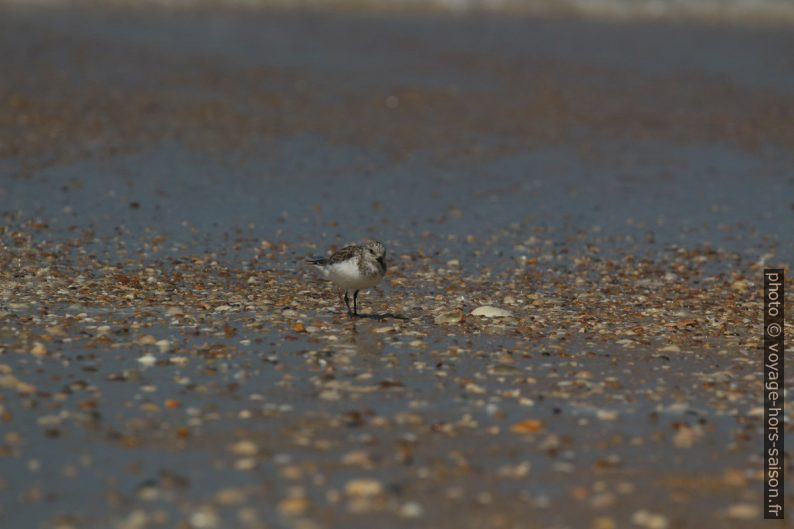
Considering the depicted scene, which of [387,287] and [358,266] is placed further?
[387,287]

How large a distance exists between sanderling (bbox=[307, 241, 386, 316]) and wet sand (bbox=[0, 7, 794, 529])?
555 mm

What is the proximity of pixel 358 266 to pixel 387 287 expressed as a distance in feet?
7.97

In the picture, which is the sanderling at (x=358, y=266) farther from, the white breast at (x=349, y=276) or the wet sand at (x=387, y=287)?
the wet sand at (x=387, y=287)

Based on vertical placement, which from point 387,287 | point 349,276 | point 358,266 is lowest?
point 387,287

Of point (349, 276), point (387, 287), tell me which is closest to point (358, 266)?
point (349, 276)

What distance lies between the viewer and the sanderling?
13.5 m

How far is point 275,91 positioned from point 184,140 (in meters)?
5.81

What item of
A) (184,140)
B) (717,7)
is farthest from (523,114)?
(717,7)

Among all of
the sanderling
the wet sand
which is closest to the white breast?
the sanderling

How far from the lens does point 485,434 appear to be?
32.9 feet

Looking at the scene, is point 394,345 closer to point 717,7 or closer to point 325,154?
point 325,154

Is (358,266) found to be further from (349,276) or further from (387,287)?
(387,287)

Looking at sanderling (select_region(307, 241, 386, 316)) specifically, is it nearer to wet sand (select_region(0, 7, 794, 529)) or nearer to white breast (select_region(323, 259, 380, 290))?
white breast (select_region(323, 259, 380, 290))

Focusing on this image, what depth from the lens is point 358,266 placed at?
531 inches
